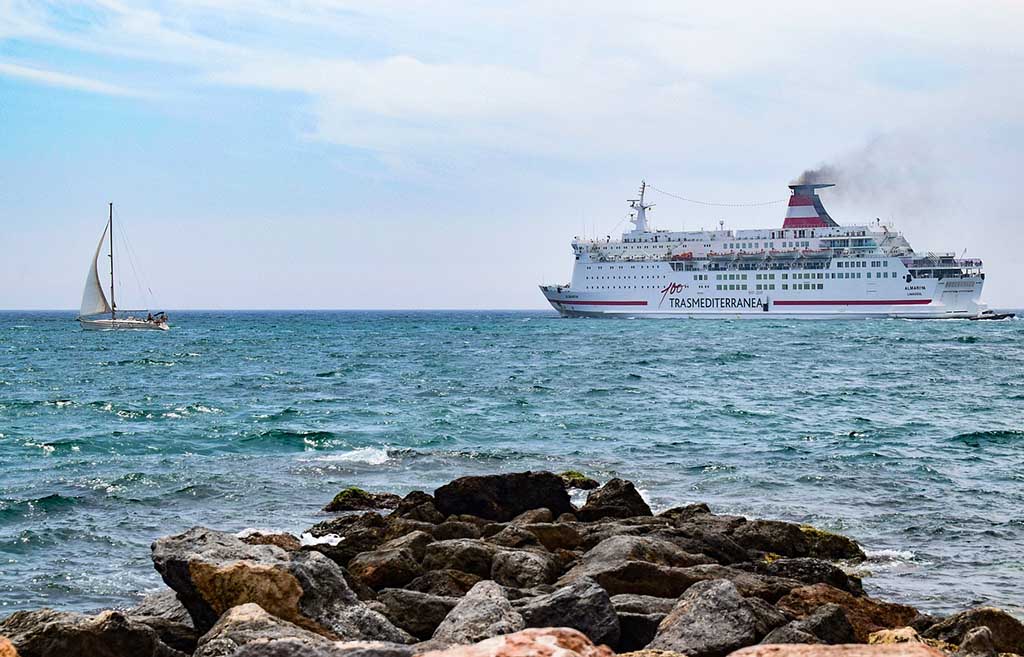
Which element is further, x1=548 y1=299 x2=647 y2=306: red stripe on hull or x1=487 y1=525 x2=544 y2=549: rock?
x1=548 y1=299 x2=647 y2=306: red stripe on hull

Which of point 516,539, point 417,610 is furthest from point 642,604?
point 516,539

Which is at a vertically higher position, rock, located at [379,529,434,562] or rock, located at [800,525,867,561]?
rock, located at [379,529,434,562]

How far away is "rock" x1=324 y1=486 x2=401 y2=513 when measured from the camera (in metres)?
11.9

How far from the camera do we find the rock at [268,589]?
5.61 metres

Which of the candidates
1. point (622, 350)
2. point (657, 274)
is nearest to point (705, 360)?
point (622, 350)

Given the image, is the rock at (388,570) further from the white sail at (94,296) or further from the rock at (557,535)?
the white sail at (94,296)

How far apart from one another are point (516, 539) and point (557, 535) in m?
0.55

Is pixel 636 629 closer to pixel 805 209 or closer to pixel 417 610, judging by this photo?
pixel 417 610

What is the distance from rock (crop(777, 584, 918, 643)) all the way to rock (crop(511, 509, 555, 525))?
10.7 feet

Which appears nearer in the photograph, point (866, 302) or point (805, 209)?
point (866, 302)

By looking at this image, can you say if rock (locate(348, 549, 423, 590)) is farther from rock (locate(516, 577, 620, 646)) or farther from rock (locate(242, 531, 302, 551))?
rock (locate(516, 577, 620, 646))

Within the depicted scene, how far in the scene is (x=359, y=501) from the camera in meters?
12.0

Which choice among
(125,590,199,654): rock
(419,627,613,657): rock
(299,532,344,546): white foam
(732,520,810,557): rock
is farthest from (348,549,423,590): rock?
(419,627,613,657): rock

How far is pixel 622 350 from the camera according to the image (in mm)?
46469
